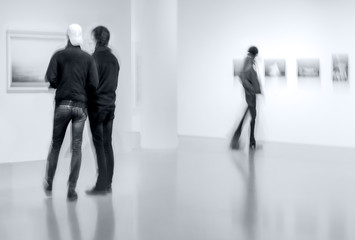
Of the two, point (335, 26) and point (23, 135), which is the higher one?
point (335, 26)

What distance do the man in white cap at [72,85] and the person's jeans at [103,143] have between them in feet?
0.89

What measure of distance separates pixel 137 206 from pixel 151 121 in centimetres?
690

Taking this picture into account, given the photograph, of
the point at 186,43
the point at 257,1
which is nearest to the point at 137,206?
the point at 257,1

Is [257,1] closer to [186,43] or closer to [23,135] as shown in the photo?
[186,43]

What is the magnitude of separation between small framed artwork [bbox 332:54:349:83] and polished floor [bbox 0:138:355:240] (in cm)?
241

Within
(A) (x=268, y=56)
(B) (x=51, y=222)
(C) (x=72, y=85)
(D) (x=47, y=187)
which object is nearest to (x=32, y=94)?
(D) (x=47, y=187)

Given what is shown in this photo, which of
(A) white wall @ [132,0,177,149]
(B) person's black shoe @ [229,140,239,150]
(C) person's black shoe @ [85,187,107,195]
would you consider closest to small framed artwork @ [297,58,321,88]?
(B) person's black shoe @ [229,140,239,150]

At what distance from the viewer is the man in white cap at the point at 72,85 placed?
8.30 meters

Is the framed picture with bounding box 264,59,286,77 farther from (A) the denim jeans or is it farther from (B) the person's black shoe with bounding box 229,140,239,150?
(A) the denim jeans

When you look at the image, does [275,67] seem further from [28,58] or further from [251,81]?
[28,58]

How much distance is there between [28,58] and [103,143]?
4318 mm

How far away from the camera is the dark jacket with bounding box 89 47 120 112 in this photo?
28.5 ft

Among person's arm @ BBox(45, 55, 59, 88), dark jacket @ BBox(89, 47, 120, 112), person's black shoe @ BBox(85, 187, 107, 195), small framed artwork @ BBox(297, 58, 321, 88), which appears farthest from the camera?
small framed artwork @ BBox(297, 58, 321, 88)

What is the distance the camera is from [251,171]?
11.0 metres
